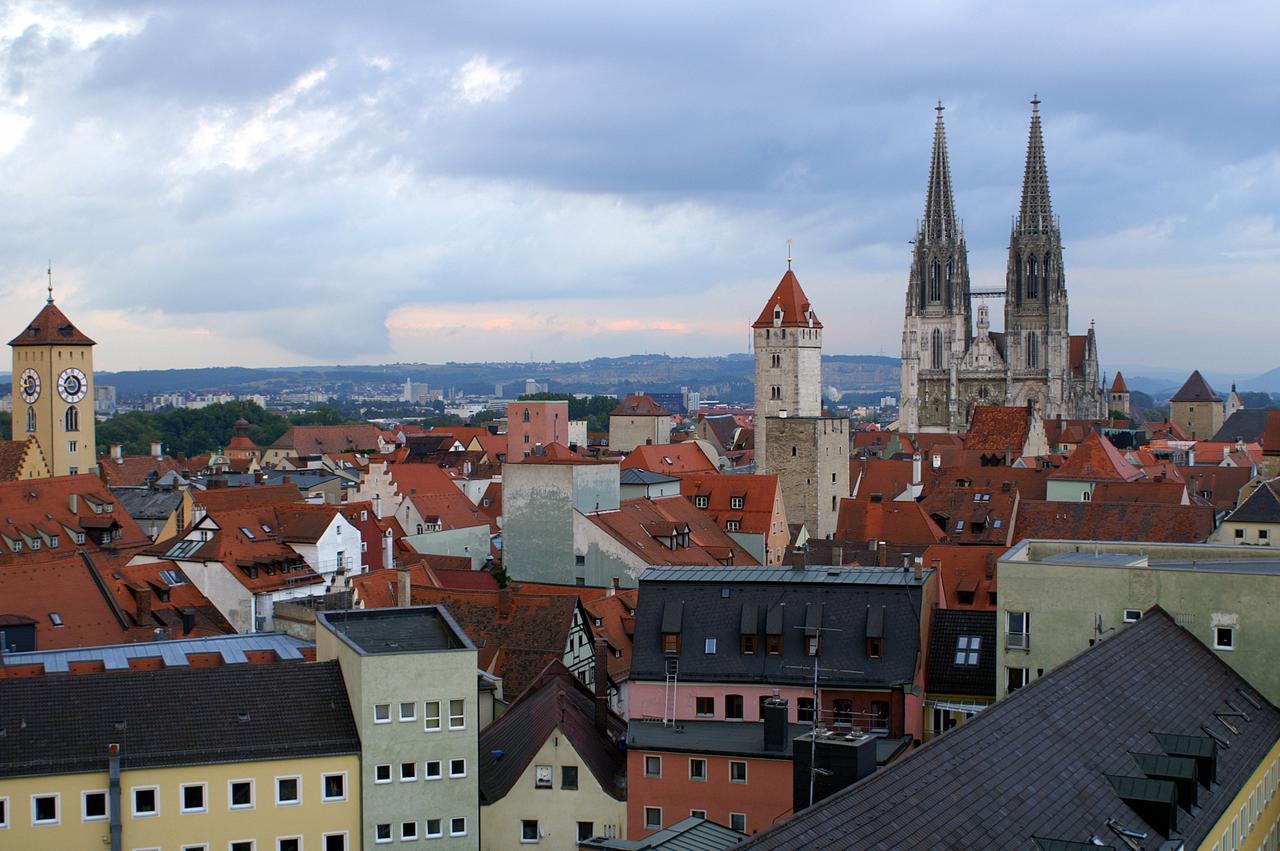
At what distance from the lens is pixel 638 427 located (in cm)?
16300

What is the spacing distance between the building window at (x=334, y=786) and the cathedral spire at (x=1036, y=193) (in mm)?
155879

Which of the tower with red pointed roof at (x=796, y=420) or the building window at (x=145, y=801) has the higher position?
the tower with red pointed roof at (x=796, y=420)

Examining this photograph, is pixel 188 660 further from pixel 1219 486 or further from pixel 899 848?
pixel 1219 486

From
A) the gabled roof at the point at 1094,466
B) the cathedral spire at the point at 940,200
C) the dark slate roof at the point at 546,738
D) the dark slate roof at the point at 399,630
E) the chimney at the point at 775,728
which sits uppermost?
the cathedral spire at the point at 940,200

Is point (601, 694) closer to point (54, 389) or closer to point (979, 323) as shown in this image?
point (54, 389)

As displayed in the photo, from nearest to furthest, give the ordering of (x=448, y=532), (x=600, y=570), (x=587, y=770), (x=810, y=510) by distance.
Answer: (x=587, y=770) < (x=600, y=570) < (x=448, y=532) < (x=810, y=510)

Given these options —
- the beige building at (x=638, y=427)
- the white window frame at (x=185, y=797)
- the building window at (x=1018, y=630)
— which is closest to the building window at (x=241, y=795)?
the white window frame at (x=185, y=797)

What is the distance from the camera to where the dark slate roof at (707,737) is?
36.2 m

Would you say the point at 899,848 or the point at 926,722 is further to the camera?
the point at 926,722

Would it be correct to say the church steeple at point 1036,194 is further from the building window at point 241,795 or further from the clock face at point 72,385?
the building window at point 241,795

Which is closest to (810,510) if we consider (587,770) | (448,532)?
(448,532)

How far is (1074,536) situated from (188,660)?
1792 inches

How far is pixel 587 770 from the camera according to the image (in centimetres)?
3700

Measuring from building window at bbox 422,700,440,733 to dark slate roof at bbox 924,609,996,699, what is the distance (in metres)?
14.4
